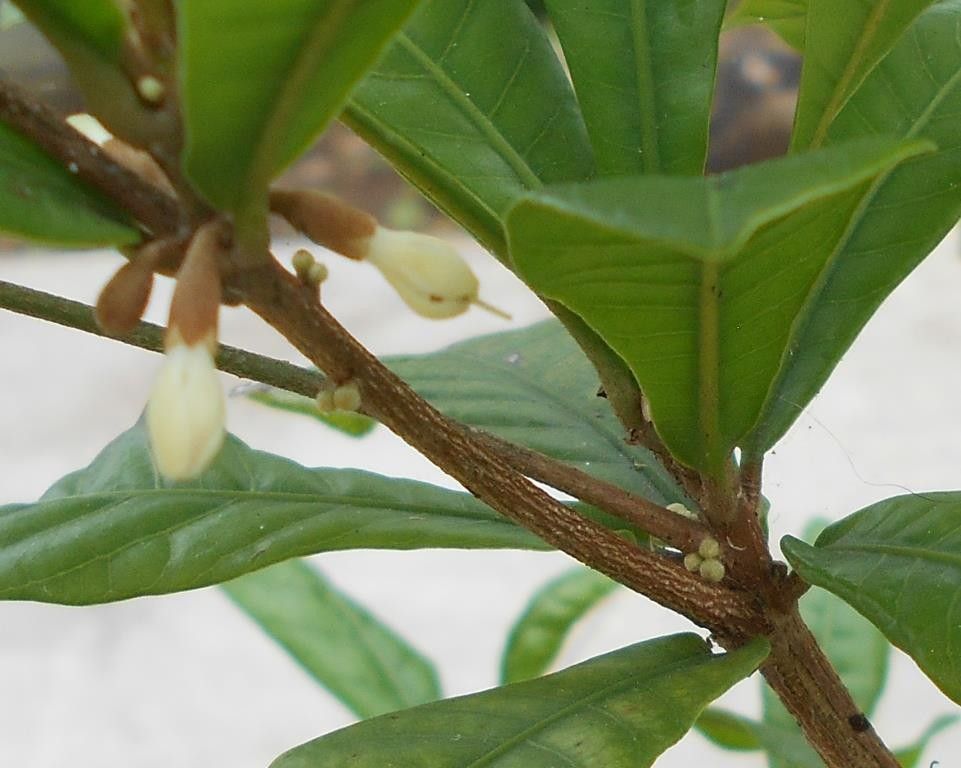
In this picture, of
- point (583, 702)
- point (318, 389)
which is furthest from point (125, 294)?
point (583, 702)

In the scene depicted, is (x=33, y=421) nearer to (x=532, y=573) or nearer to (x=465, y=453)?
(x=532, y=573)

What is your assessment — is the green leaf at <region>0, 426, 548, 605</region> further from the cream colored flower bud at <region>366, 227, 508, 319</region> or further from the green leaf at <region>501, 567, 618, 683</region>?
the green leaf at <region>501, 567, 618, 683</region>

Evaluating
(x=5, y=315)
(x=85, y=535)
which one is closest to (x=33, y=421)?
(x=5, y=315)

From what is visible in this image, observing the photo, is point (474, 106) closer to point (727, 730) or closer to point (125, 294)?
point (125, 294)

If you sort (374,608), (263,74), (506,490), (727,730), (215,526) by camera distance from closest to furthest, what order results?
(263,74) < (506,490) < (215,526) < (727,730) < (374,608)

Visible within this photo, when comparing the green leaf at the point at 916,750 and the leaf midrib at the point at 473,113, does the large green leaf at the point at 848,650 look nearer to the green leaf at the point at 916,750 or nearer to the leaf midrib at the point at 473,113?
the green leaf at the point at 916,750

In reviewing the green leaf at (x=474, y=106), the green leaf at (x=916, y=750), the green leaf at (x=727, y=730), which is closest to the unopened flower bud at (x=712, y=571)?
the green leaf at (x=474, y=106)
